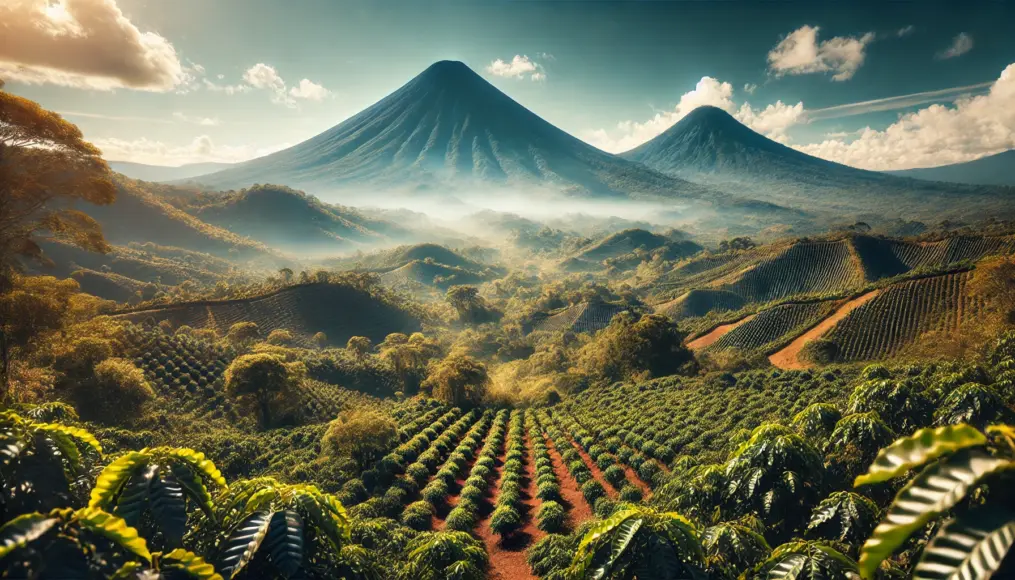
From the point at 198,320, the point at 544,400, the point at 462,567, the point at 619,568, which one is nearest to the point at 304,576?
the point at 619,568

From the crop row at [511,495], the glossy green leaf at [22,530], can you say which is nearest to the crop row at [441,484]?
the crop row at [511,495]

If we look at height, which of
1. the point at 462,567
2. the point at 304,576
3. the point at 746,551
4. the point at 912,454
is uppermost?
the point at 912,454

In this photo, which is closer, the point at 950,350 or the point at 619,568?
the point at 619,568

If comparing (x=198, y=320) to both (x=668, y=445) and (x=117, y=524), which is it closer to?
(x=668, y=445)

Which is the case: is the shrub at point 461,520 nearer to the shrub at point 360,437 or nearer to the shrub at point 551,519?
the shrub at point 551,519

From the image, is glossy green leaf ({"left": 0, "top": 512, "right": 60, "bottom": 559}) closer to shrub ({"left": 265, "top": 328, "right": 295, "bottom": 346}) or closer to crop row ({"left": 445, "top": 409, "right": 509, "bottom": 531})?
crop row ({"left": 445, "top": 409, "right": 509, "bottom": 531})

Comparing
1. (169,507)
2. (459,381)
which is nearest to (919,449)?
(169,507)
